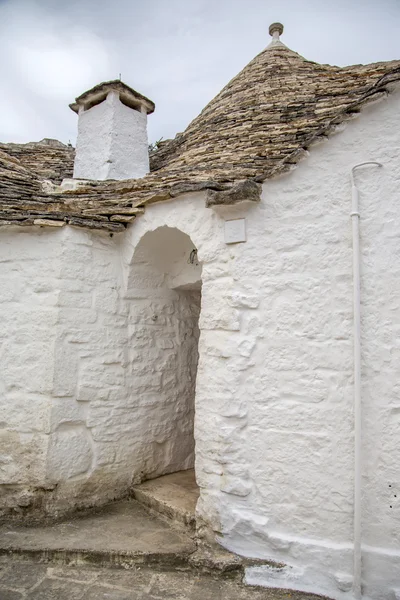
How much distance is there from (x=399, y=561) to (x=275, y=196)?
2.35m

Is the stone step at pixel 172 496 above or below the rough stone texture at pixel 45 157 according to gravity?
below

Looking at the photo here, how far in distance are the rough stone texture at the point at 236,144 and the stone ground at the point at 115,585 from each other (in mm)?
2610

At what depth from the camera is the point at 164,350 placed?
434cm

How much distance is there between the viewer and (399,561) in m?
2.52

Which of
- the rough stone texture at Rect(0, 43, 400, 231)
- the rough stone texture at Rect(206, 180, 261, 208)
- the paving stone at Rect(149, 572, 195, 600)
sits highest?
the rough stone texture at Rect(0, 43, 400, 231)

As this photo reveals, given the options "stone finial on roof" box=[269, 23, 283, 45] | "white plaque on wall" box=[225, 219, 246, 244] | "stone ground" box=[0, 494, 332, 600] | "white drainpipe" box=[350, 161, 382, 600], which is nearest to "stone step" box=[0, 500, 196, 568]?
"stone ground" box=[0, 494, 332, 600]

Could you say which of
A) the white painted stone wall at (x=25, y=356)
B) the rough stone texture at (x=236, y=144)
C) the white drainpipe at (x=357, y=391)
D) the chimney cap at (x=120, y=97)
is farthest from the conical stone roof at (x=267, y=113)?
the white painted stone wall at (x=25, y=356)

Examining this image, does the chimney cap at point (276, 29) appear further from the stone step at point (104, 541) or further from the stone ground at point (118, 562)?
the stone step at point (104, 541)

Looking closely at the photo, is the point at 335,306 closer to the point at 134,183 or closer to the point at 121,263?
the point at 121,263

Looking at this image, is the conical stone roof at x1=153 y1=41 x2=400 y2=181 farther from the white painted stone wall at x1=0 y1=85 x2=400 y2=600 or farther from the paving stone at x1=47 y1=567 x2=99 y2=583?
the paving stone at x1=47 y1=567 x2=99 y2=583

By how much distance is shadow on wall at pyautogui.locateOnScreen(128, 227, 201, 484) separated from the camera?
4.06m

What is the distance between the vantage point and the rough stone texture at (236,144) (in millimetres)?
3549

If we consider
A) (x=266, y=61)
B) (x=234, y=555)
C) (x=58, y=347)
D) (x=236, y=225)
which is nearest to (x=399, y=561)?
(x=234, y=555)

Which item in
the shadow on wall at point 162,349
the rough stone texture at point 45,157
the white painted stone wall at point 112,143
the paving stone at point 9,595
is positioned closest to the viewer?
the paving stone at point 9,595
